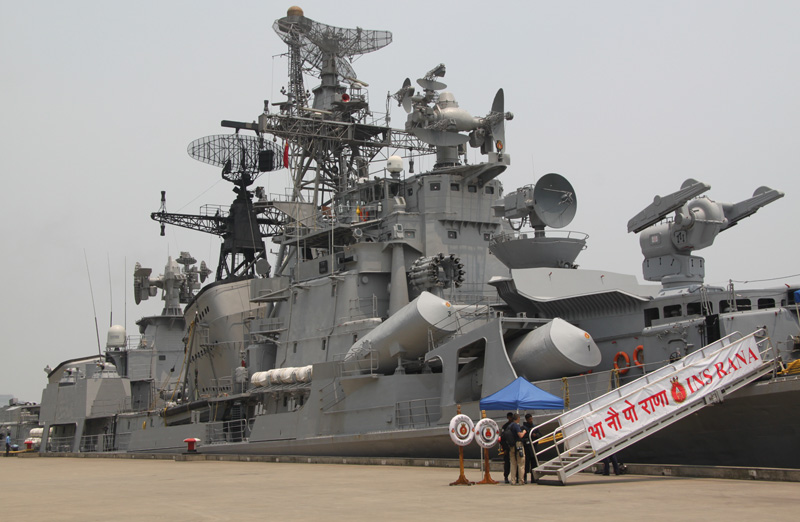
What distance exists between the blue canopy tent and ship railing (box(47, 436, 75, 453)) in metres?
29.1

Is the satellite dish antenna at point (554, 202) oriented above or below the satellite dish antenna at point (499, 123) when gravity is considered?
below

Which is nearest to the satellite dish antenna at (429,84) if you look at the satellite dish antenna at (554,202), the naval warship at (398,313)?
the naval warship at (398,313)

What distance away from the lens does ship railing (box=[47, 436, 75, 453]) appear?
39209 mm

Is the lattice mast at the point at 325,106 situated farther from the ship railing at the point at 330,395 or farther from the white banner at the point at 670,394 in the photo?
the white banner at the point at 670,394

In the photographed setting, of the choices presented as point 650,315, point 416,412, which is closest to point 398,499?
point 650,315

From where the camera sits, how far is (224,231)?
44.9 meters

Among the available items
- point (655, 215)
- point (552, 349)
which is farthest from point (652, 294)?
point (552, 349)

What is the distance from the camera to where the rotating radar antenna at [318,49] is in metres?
37.6

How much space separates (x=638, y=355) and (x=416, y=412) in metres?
6.07

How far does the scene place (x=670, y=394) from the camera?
14.4m

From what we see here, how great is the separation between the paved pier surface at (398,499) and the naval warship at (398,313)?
13.7ft

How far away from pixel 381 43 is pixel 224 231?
517 inches

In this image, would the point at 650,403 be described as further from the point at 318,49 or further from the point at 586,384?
the point at 318,49

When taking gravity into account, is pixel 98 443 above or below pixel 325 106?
below
